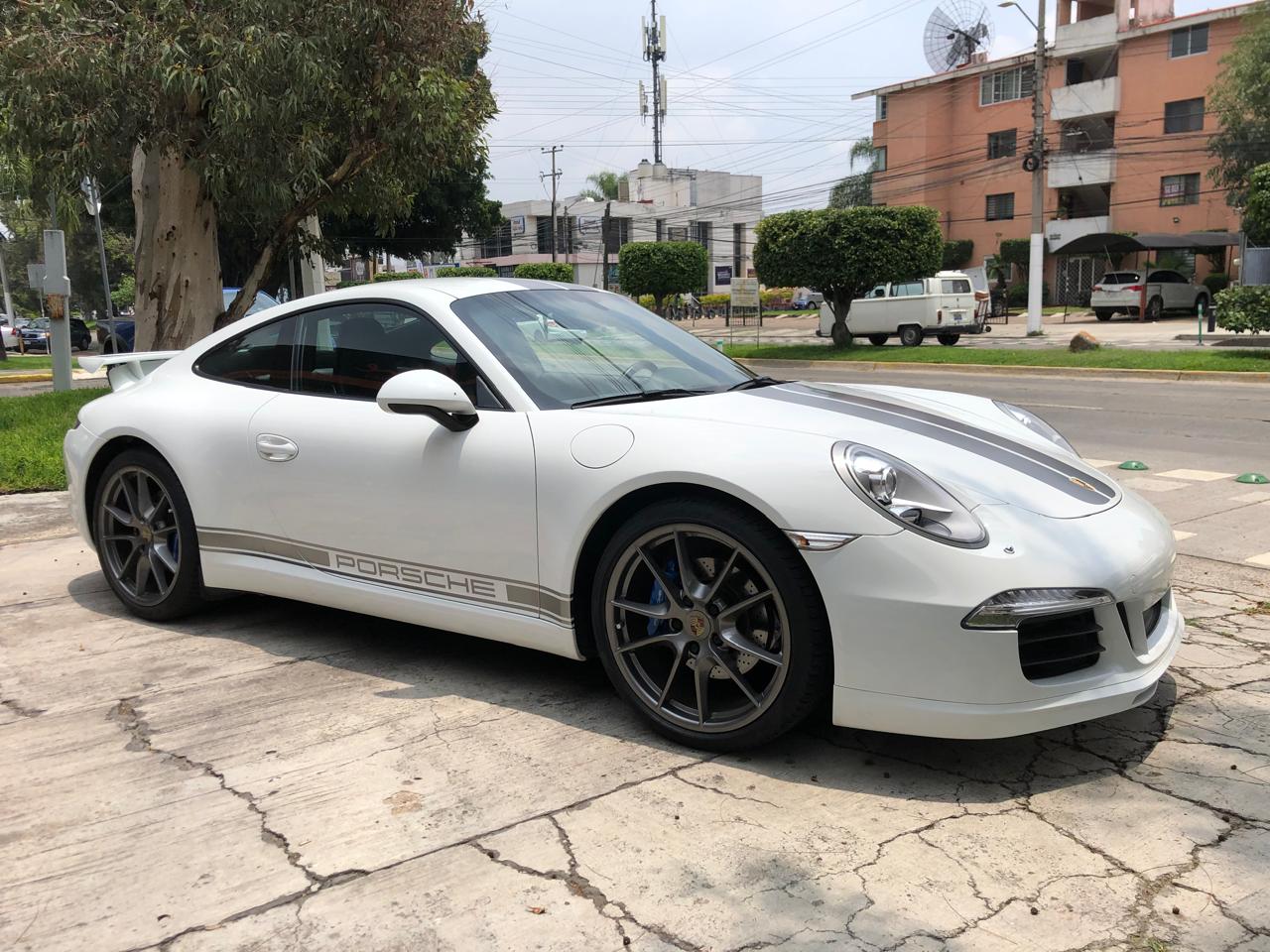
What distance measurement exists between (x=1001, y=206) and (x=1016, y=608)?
5075 centimetres

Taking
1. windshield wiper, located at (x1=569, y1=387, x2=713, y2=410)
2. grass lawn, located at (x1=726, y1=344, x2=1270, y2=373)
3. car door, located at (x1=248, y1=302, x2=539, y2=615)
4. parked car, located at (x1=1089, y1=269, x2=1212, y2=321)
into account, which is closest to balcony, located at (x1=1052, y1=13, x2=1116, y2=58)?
parked car, located at (x1=1089, y1=269, x2=1212, y2=321)

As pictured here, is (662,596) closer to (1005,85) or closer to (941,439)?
(941,439)

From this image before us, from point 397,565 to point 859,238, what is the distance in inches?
824

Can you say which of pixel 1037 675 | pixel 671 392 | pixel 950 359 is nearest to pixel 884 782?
pixel 1037 675

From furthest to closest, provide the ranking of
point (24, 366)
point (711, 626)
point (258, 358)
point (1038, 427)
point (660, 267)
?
point (660, 267), point (24, 366), point (258, 358), point (1038, 427), point (711, 626)

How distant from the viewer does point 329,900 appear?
2.36 meters

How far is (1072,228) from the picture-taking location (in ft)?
149

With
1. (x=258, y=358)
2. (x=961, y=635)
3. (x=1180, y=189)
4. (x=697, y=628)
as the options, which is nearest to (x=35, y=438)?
(x=258, y=358)

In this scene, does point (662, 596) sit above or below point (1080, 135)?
below

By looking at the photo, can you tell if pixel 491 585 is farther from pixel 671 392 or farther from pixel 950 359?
pixel 950 359

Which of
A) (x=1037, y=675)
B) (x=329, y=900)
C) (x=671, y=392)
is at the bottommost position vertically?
(x=329, y=900)

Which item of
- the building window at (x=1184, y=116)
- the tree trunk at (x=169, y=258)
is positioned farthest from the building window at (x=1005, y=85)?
the tree trunk at (x=169, y=258)

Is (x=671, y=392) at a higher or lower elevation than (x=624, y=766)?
higher

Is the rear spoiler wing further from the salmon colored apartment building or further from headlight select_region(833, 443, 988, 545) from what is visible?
the salmon colored apartment building
